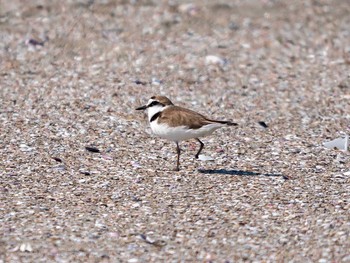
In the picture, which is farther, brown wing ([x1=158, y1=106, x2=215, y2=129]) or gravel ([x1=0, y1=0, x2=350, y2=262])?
brown wing ([x1=158, y1=106, x2=215, y2=129])

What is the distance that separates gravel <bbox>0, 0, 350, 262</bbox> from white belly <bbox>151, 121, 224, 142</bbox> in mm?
440

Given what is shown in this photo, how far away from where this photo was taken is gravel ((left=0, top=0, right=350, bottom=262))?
7215 millimetres

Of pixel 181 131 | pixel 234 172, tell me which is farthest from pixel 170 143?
pixel 181 131

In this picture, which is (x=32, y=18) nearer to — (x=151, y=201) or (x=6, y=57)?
(x=6, y=57)

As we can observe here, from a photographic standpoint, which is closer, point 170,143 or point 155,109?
point 155,109

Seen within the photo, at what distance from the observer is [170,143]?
1016 centimetres

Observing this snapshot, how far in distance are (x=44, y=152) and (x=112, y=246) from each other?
2.76 m

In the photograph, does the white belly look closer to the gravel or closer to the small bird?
the small bird

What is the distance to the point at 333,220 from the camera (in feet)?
24.8

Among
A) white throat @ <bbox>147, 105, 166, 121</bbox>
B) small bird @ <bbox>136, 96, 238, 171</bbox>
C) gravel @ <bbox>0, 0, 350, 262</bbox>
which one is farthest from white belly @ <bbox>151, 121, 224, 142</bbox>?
gravel @ <bbox>0, 0, 350, 262</bbox>

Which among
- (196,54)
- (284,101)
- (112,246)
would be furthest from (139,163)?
(196,54)

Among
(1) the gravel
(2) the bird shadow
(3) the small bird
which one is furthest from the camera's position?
(2) the bird shadow

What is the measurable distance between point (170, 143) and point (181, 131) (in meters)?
1.47

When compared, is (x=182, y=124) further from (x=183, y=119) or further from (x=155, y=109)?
(x=155, y=109)
